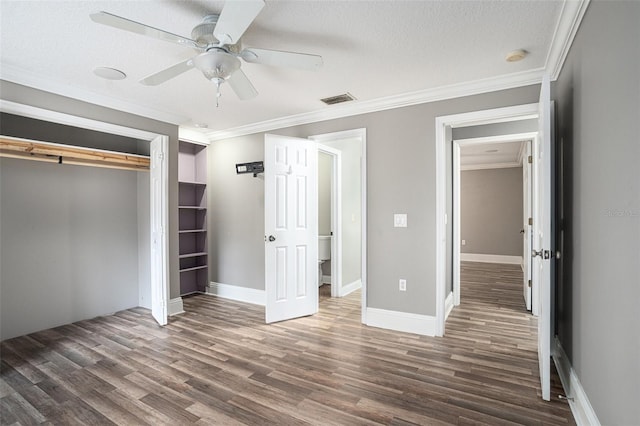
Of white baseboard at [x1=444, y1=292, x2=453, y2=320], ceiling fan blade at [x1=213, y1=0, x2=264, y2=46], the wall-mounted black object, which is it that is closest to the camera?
ceiling fan blade at [x1=213, y1=0, x2=264, y2=46]

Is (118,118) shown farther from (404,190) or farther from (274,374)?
(404,190)

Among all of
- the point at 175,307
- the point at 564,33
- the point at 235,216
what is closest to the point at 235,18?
the point at 564,33

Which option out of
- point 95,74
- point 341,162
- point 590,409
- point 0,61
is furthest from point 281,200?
point 590,409

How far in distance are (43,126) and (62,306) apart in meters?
2.07

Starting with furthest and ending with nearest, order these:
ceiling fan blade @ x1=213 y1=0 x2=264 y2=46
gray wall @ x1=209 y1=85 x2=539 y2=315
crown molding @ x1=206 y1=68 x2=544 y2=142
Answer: gray wall @ x1=209 y1=85 x2=539 y2=315 → crown molding @ x1=206 y1=68 x2=544 y2=142 → ceiling fan blade @ x1=213 y1=0 x2=264 y2=46

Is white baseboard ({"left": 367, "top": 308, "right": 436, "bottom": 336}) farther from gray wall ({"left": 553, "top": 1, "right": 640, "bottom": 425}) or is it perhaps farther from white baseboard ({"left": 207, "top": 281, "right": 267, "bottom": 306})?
white baseboard ({"left": 207, "top": 281, "right": 267, "bottom": 306})

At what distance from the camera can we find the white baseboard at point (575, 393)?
5.60ft

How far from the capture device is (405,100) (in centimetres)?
334

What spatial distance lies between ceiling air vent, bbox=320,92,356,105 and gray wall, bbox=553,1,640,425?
185 centimetres

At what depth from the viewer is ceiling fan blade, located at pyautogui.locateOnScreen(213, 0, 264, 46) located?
146 centimetres

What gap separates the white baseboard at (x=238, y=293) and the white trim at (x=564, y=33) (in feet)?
13.1

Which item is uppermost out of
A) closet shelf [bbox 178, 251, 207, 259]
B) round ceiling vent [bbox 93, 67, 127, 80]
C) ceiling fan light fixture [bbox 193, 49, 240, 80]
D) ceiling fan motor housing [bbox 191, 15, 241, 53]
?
round ceiling vent [bbox 93, 67, 127, 80]

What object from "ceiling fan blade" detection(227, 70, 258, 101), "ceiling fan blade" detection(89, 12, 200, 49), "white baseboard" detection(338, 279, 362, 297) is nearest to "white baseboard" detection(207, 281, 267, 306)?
"white baseboard" detection(338, 279, 362, 297)

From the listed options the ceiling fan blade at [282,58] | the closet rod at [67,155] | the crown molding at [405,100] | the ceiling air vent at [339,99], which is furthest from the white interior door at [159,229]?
the ceiling fan blade at [282,58]
